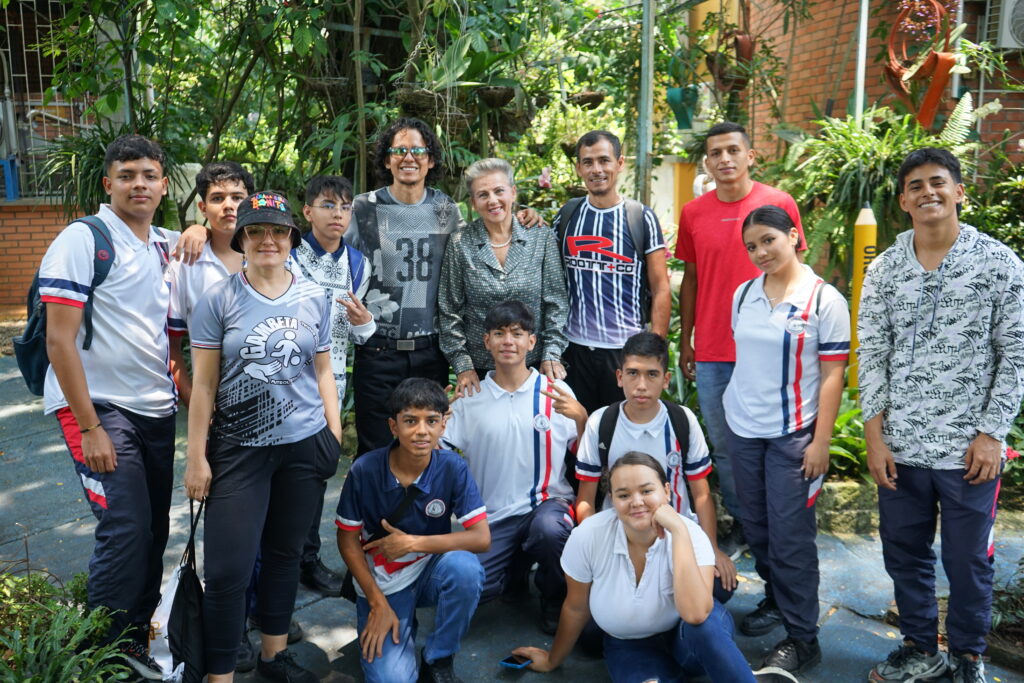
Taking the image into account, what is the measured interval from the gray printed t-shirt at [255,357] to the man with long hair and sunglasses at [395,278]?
0.88m

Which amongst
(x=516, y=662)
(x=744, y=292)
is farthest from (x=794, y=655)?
(x=744, y=292)

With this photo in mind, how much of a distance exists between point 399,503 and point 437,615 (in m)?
0.43

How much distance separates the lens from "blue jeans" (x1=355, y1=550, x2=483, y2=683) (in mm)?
3104

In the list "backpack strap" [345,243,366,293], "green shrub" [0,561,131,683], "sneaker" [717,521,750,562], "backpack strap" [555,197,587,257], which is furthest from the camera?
"sneaker" [717,521,750,562]

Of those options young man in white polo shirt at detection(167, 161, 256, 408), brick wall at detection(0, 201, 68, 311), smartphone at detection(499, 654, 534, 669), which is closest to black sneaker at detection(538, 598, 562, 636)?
smartphone at detection(499, 654, 534, 669)

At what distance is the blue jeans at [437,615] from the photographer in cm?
310

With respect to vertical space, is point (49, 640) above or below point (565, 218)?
below

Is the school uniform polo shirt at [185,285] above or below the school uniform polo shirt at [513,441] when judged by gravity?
above

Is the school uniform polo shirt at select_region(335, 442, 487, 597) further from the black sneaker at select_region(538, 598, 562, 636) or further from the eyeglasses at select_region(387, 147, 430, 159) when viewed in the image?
the eyeglasses at select_region(387, 147, 430, 159)

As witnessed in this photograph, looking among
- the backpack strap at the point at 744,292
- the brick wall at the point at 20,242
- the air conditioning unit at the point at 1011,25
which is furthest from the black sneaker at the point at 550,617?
the brick wall at the point at 20,242

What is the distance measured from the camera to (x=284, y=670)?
312 centimetres

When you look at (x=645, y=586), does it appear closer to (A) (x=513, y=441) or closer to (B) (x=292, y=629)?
(A) (x=513, y=441)

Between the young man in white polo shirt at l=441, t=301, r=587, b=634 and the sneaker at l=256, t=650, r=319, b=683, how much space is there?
0.80 meters

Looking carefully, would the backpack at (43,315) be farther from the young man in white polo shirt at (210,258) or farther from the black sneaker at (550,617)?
the black sneaker at (550,617)
